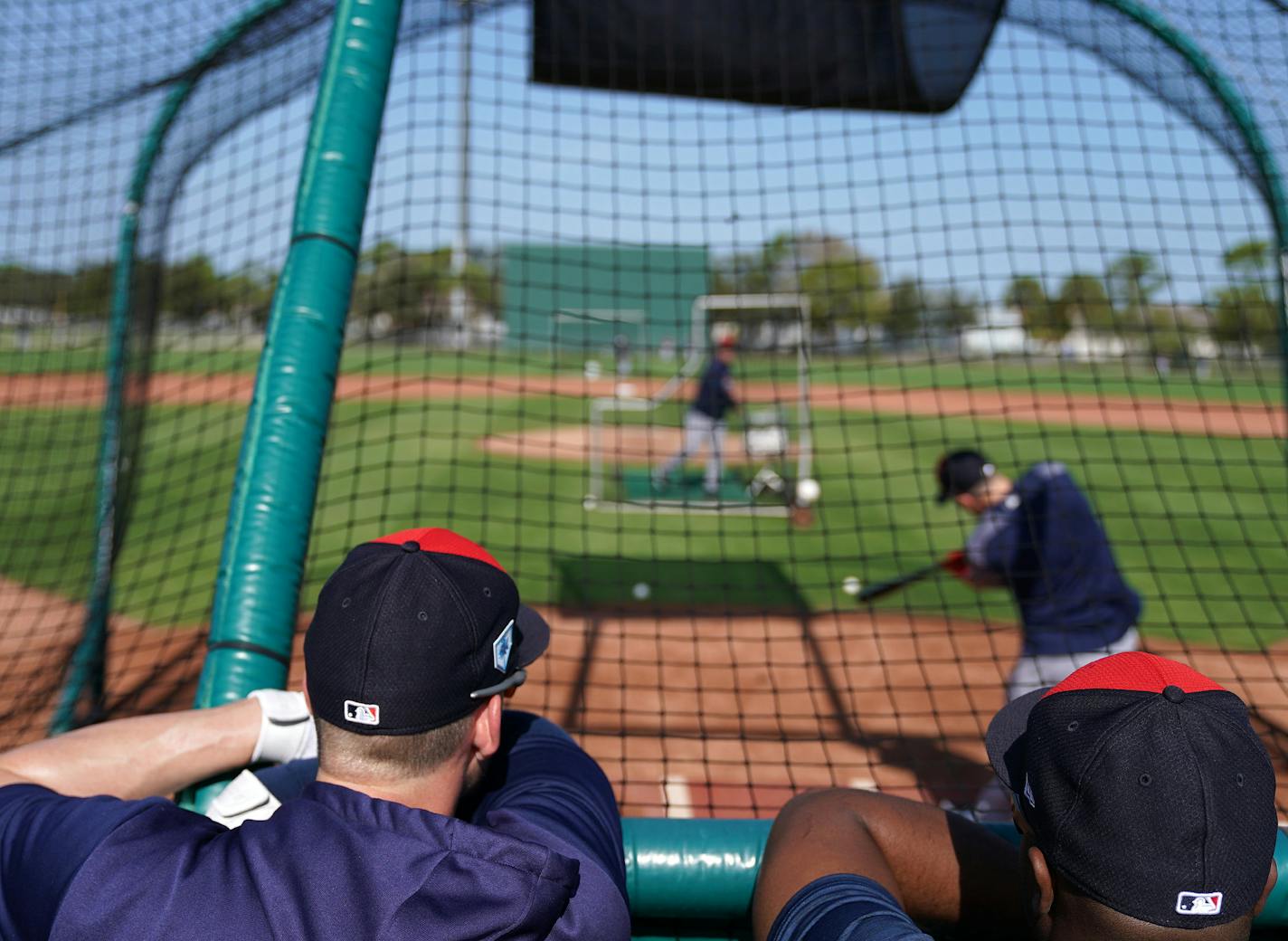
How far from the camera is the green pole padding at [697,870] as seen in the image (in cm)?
188

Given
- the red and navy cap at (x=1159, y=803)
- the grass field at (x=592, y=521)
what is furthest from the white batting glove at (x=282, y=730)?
the grass field at (x=592, y=521)

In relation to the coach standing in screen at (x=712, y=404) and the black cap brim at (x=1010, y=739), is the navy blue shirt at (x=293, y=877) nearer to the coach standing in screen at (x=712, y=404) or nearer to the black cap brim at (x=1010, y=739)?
the black cap brim at (x=1010, y=739)

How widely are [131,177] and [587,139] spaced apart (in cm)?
226

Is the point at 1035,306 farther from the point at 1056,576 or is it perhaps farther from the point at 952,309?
the point at 1056,576

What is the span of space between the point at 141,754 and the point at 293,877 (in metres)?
0.67

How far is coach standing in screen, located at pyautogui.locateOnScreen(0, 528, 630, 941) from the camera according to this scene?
1113 mm

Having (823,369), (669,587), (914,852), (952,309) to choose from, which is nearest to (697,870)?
(914,852)

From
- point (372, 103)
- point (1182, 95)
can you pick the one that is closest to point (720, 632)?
point (1182, 95)

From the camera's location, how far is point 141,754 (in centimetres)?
163

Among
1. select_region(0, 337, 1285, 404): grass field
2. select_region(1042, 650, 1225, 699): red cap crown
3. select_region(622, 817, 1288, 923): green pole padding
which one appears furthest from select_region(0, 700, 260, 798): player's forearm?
select_region(0, 337, 1285, 404): grass field

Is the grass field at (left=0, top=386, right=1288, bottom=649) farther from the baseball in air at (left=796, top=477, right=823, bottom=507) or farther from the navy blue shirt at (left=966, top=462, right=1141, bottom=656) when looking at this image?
the navy blue shirt at (left=966, top=462, right=1141, bottom=656)

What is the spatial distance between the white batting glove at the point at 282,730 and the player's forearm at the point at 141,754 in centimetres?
1

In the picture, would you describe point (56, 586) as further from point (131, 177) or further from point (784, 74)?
point (784, 74)

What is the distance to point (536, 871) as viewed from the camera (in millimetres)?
1144
